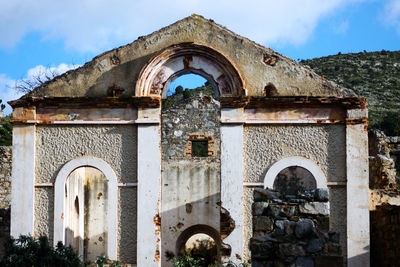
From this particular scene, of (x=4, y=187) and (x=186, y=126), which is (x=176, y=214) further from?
(x=4, y=187)

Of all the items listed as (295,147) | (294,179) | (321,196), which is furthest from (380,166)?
(321,196)

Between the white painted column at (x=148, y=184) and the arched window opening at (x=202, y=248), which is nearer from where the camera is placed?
the white painted column at (x=148, y=184)

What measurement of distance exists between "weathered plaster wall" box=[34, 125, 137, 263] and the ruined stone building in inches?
0.9

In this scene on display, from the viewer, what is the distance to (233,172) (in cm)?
1277

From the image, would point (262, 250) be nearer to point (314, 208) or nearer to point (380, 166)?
point (314, 208)

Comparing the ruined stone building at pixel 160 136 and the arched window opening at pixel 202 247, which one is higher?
the ruined stone building at pixel 160 136

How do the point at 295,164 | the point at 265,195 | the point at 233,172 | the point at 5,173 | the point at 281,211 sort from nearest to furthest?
the point at 281,211
the point at 265,195
the point at 233,172
the point at 295,164
the point at 5,173

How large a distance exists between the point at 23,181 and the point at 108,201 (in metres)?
1.94

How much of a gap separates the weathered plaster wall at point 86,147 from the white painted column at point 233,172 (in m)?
1.97

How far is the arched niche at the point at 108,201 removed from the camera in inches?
502

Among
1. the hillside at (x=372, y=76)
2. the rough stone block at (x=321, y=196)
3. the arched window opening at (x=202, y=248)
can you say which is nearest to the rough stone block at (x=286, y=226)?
the rough stone block at (x=321, y=196)

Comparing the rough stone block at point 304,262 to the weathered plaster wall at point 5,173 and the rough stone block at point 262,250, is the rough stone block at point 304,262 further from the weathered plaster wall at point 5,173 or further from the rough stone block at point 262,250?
the weathered plaster wall at point 5,173

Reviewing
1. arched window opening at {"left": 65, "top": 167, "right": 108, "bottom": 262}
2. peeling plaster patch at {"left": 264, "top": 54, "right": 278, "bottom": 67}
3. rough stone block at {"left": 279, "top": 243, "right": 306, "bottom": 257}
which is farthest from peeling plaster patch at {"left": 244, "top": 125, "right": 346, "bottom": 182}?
arched window opening at {"left": 65, "top": 167, "right": 108, "bottom": 262}

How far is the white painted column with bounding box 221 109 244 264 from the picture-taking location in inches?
494
